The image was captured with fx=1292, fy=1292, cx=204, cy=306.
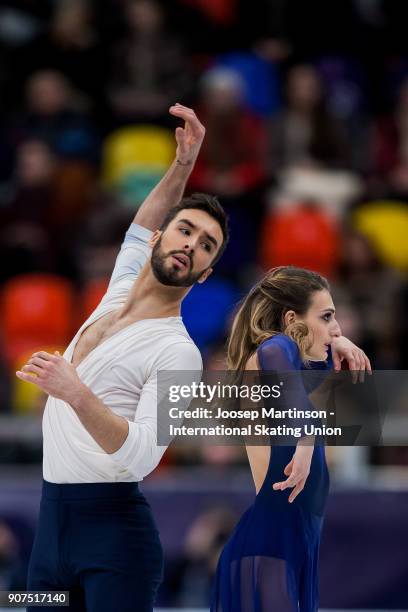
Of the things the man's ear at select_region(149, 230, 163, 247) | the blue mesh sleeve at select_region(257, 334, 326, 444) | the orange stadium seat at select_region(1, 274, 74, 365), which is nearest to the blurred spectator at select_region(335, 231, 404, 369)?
the orange stadium seat at select_region(1, 274, 74, 365)

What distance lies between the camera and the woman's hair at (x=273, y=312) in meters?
4.27

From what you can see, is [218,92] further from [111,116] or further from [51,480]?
[51,480]

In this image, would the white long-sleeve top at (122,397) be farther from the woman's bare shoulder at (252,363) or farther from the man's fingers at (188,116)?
the man's fingers at (188,116)

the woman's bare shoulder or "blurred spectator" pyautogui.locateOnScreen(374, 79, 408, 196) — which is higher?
"blurred spectator" pyautogui.locateOnScreen(374, 79, 408, 196)

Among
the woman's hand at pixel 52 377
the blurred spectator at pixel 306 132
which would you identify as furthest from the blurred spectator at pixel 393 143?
the woman's hand at pixel 52 377

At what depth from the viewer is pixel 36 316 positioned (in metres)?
9.45

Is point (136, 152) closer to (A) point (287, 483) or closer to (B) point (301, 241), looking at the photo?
(B) point (301, 241)

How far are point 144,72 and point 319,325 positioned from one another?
7609 mm

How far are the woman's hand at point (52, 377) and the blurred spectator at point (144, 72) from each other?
7.62 m

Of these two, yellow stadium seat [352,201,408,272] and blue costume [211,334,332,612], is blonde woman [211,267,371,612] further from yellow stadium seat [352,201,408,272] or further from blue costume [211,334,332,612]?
yellow stadium seat [352,201,408,272]

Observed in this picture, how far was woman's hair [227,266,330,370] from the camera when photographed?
4.27m

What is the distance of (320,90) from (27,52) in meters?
2.73

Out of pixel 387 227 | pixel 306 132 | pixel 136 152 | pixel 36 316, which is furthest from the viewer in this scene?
pixel 136 152

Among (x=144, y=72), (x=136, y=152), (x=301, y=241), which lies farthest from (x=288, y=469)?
(x=144, y=72)
